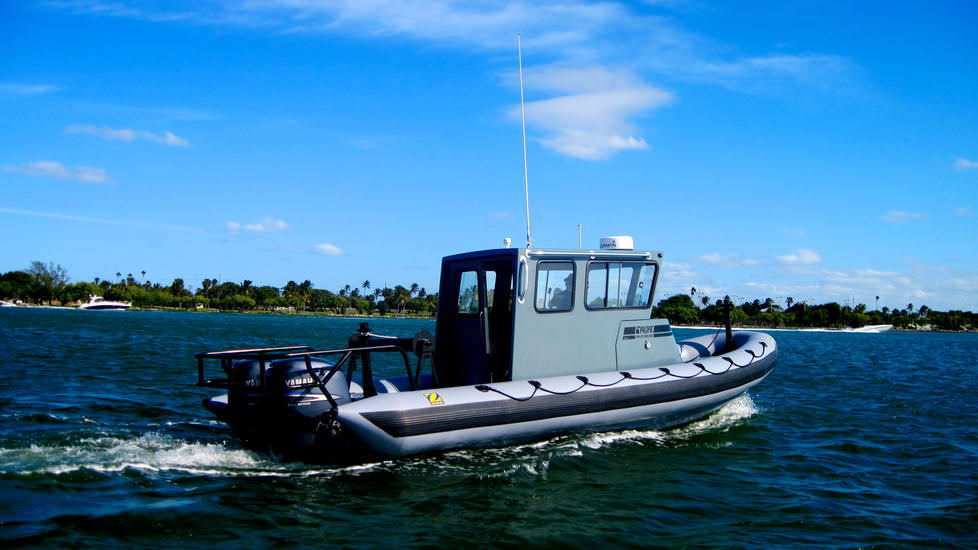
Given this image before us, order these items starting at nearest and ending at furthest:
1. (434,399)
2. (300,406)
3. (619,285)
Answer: (300,406)
(434,399)
(619,285)

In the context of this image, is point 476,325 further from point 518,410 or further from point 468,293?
point 518,410

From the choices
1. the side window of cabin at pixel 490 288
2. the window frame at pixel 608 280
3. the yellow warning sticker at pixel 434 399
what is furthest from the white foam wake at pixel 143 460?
the window frame at pixel 608 280

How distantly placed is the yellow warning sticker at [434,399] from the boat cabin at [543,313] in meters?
1.22

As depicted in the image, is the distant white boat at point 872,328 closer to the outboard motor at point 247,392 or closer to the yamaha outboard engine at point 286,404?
the yamaha outboard engine at point 286,404

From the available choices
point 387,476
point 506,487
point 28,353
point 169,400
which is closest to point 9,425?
point 169,400

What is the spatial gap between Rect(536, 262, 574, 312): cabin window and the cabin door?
372 mm

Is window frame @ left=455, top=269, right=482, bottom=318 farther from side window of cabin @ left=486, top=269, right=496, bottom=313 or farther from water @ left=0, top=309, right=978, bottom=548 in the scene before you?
water @ left=0, top=309, right=978, bottom=548

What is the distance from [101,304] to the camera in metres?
133

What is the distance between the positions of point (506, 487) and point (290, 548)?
229 cm

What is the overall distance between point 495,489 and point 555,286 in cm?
287

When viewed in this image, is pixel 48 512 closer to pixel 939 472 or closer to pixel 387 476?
pixel 387 476

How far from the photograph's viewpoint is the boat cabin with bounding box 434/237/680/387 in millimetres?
8445

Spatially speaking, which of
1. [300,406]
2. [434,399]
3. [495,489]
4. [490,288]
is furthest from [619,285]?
[300,406]

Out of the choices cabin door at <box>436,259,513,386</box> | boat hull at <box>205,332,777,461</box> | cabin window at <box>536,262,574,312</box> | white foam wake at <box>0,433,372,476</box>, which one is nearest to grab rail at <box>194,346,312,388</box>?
boat hull at <box>205,332,777,461</box>
